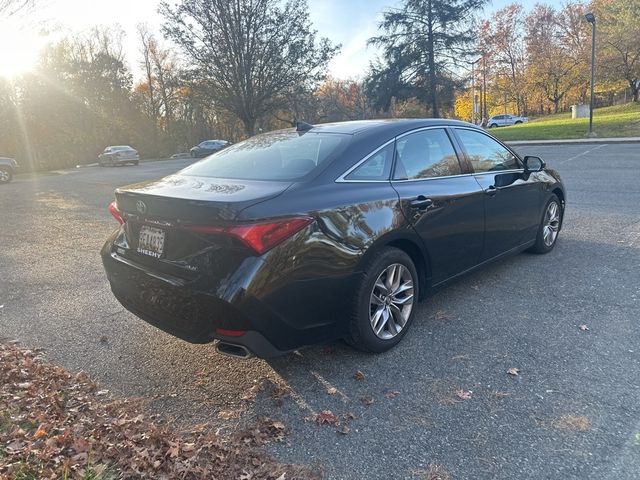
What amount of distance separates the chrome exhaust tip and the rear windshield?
3.54ft

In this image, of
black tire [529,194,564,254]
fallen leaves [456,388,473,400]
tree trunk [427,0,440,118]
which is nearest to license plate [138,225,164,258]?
fallen leaves [456,388,473,400]

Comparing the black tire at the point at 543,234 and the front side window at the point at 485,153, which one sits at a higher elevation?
the front side window at the point at 485,153

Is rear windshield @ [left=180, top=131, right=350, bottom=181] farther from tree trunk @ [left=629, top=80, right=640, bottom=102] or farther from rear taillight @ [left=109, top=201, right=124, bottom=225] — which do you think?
tree trunk @ [left=629, top=80, right=640, bottom=102]

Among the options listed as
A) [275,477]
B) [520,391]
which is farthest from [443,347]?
[275,477]

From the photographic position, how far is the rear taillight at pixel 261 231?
8.21 feet

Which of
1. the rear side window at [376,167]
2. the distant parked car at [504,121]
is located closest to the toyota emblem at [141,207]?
the rear side window at [376,167]

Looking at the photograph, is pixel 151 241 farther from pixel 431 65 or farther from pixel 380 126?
pixel 431 65

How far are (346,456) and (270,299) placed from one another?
89cm

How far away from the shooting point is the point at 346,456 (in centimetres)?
233

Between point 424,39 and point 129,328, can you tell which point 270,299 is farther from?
point 424,39

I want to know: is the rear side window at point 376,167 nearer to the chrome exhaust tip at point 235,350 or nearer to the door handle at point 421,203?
the door handle at point 421,203

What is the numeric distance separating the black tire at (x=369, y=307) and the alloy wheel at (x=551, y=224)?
266 cm

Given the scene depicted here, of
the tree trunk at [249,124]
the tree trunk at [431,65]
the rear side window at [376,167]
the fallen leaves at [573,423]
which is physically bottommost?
the fallen leaves at [573,423]

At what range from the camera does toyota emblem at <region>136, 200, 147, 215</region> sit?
9.60ft
